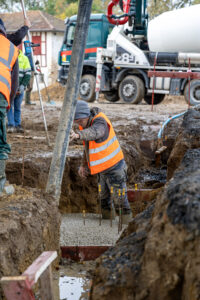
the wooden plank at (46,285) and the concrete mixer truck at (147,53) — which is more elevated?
the concrete mixer truck at (147,53)

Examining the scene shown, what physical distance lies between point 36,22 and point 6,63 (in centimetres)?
2658

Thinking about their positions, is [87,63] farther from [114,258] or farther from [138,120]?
[114,258]

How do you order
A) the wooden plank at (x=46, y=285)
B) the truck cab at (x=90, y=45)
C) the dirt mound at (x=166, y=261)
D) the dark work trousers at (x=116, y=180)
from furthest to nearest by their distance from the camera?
the truck cab at (x=90, y=45)
the dark work trousers at (x=116, y=180)
the wooden plank at (x=46, y=285)
the dirt mound at (x=166, y=261)

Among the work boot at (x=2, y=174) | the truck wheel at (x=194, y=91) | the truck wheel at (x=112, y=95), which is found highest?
the truck wheel at (x=194, y=91)

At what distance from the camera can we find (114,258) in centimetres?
189

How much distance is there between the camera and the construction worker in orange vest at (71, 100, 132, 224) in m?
4.05

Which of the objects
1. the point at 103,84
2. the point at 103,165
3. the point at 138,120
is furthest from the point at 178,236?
the point at 103,84

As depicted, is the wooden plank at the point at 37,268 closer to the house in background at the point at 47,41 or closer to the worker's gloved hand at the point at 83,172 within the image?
the worker's gloved hand at the point at 83,172

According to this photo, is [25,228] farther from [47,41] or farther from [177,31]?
[47,41]

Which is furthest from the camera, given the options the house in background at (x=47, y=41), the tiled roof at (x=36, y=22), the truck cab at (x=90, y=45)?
the tiled roof at (x=36, y=22)

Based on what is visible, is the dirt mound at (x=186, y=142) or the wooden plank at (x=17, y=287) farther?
A: the dirt mound at (x=186, y=142)

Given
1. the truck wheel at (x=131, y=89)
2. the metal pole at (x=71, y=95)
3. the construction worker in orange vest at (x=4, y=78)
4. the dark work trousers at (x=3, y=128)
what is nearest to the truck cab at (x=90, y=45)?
the truck wheel at (x=131, y=89)

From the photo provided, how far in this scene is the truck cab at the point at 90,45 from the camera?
540 inches

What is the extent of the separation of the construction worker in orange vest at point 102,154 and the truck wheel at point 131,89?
9.25 metres
